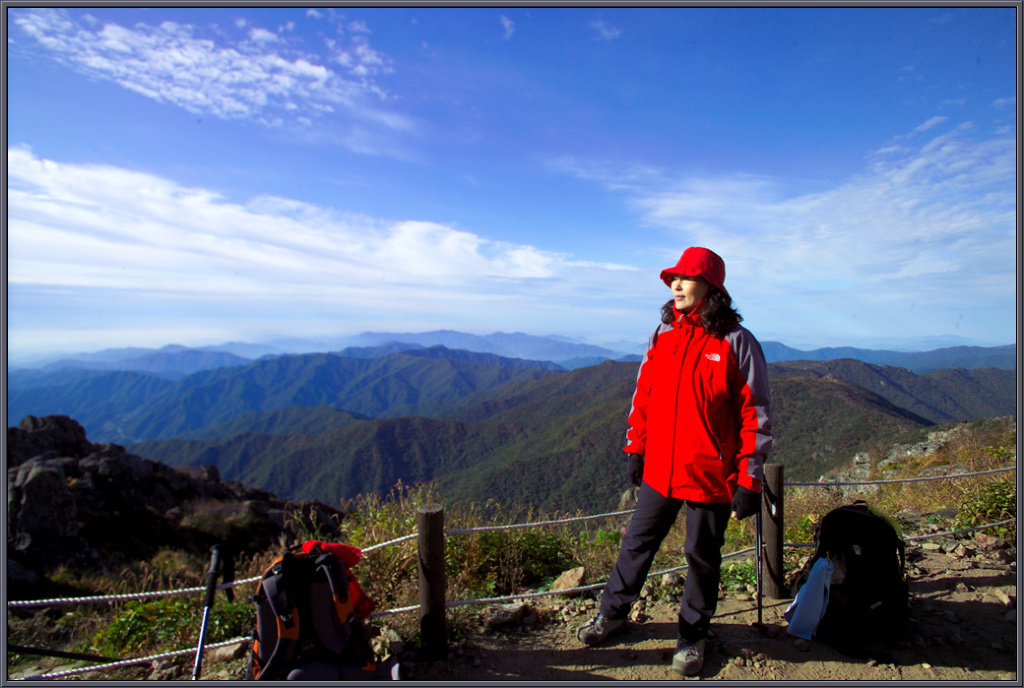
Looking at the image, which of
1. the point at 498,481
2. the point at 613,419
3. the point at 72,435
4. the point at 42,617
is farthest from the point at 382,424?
the point at 42,617

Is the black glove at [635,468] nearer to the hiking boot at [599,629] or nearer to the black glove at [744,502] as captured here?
the black glove at [744,502]

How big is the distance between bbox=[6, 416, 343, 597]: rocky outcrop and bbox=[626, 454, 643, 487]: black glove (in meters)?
11.4

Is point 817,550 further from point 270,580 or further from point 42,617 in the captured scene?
point 42,617

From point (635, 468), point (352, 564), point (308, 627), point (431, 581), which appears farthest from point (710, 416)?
point (308, 627)

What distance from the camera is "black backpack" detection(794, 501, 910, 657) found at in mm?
2936

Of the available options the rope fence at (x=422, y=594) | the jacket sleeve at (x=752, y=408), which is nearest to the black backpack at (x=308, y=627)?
the rope fence at (x=422, y=594)

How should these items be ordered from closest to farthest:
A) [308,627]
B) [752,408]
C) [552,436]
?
[308,627], [752,408], [552,436]

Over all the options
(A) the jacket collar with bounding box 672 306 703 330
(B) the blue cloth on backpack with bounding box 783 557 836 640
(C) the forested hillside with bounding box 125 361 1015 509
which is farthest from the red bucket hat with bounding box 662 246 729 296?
(C) the forested hillside with bounding box 125 361 1015 509

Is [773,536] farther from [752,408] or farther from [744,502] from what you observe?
[752,408]

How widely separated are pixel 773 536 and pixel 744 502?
1442mm

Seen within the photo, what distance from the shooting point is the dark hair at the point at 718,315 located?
2.66m

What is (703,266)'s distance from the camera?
2.70m

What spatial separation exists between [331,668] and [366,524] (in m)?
2.25

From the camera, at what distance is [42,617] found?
18.1 ft
